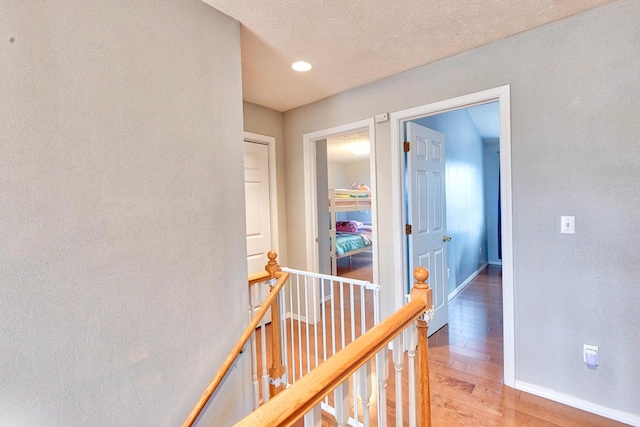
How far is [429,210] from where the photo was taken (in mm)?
2844

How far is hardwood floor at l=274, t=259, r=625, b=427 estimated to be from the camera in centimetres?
172

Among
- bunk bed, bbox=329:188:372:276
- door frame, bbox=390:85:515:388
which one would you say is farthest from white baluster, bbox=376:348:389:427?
bunk bed, bbox=329:188:372:276

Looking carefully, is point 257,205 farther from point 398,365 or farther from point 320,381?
point 320,381

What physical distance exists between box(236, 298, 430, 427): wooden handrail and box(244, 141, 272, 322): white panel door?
2.33m

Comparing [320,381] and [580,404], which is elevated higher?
[320,381]

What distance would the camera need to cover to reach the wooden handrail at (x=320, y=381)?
597 millimetres

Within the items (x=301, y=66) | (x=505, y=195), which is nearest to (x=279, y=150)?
(x=301, y=66)

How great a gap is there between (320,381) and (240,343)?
1.15 meters

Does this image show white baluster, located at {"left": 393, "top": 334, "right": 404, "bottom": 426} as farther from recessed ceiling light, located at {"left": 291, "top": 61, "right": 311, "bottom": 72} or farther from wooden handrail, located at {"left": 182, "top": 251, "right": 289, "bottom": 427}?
recessed ceiling light, located at {"left": 291, "top": 61, "right": 311, "bottom": 72}

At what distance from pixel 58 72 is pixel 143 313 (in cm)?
106

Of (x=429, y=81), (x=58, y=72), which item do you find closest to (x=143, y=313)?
(x=58, y=72)

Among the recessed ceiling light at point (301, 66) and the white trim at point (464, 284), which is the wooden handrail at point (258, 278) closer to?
the recessed ceiling light at point (301, 66)

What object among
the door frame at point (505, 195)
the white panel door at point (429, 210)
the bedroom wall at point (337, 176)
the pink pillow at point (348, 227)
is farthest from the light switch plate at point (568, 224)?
the bedroom wall at point (337, 176)

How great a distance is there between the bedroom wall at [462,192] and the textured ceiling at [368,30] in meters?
0.88
